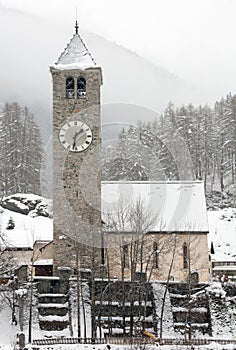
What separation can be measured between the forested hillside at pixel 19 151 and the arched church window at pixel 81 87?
25.6m

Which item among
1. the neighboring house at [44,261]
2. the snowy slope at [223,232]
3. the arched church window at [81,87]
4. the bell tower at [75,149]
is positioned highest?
the arched church window at [81,87]

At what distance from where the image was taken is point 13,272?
29359 mm

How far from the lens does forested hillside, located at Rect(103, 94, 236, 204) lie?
58500mm

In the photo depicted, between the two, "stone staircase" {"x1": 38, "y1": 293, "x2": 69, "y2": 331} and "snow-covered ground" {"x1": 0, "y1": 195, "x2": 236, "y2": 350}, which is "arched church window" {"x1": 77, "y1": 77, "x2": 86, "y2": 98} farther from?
"stone staircase" {"x1": 38, "y1": 293, "x2": 69, "y2": 331}

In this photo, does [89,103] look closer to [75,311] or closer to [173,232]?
[173,232]

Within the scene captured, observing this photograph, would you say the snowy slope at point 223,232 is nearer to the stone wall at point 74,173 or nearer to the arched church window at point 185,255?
the arched church window at point 185,255

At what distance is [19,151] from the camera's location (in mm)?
58812

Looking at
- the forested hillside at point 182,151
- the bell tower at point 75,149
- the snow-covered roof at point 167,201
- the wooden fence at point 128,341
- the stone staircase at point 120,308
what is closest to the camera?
the wooden fence at point 128,341

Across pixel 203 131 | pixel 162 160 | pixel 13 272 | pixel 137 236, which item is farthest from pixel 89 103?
pixel 203 131

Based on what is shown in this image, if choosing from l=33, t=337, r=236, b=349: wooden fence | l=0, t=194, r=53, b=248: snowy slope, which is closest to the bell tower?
l=0, t=194, r=53, b=248: snowy slope

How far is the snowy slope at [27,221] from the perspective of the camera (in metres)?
37.8

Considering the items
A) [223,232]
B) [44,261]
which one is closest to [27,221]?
[44,261]

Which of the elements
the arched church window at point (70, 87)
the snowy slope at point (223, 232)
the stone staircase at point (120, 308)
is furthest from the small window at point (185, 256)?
the snowy slope at point (223, 232)

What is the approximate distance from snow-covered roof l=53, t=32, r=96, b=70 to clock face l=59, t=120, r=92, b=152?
10.9 ft
